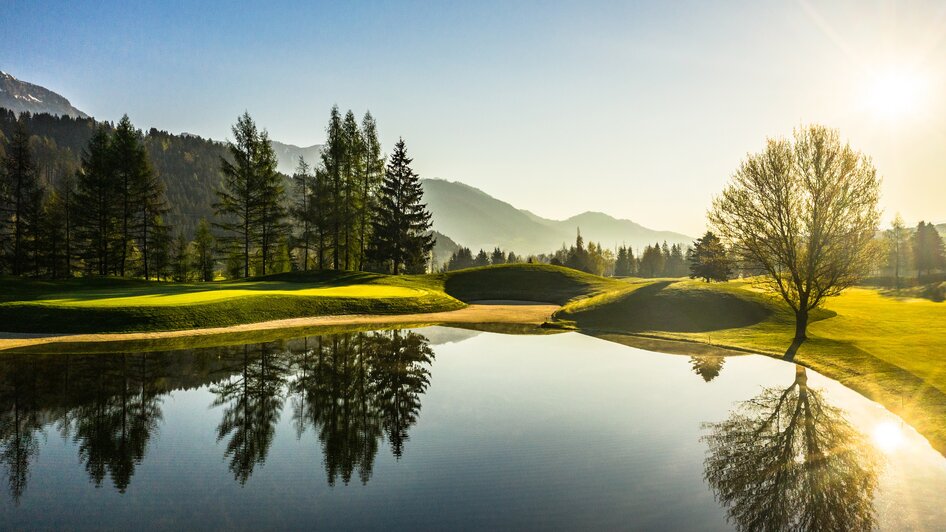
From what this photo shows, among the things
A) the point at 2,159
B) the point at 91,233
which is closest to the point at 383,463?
the point at 91,233

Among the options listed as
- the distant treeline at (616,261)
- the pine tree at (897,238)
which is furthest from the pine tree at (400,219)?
the pine tree at (897,238)

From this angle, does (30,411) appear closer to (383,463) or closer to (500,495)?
(383,463)

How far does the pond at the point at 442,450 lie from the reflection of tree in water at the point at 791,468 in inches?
2.2

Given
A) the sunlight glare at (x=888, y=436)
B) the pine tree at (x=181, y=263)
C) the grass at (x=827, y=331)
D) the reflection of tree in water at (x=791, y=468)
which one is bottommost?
the reflection of tree in water at (x=791, y=468)

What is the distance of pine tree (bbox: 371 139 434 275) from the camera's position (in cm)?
6100

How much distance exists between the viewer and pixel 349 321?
109ft

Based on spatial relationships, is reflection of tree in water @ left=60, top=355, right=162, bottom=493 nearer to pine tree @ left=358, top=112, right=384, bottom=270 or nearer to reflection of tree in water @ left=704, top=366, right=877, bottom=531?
reflection of tree in water @ left=704, top=366, right=877, bottom=531

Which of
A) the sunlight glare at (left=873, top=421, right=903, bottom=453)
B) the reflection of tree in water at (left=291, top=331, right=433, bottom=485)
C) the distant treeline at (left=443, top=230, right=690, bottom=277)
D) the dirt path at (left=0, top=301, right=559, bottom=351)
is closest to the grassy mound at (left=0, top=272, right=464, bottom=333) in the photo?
the dirt path at (left=0, top=301, right=559, bottom=351)

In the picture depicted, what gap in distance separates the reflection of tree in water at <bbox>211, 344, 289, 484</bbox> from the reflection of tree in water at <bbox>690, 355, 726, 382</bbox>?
54.5 feet

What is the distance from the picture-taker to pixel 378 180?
60.5 meters

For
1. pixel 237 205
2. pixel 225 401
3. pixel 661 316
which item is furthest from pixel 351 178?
pixel 225 401

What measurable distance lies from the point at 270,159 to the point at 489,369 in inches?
1842

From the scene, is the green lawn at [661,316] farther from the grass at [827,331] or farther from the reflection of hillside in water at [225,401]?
the reflection of hillside in water at [225,401]

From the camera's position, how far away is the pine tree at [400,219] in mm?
61000
